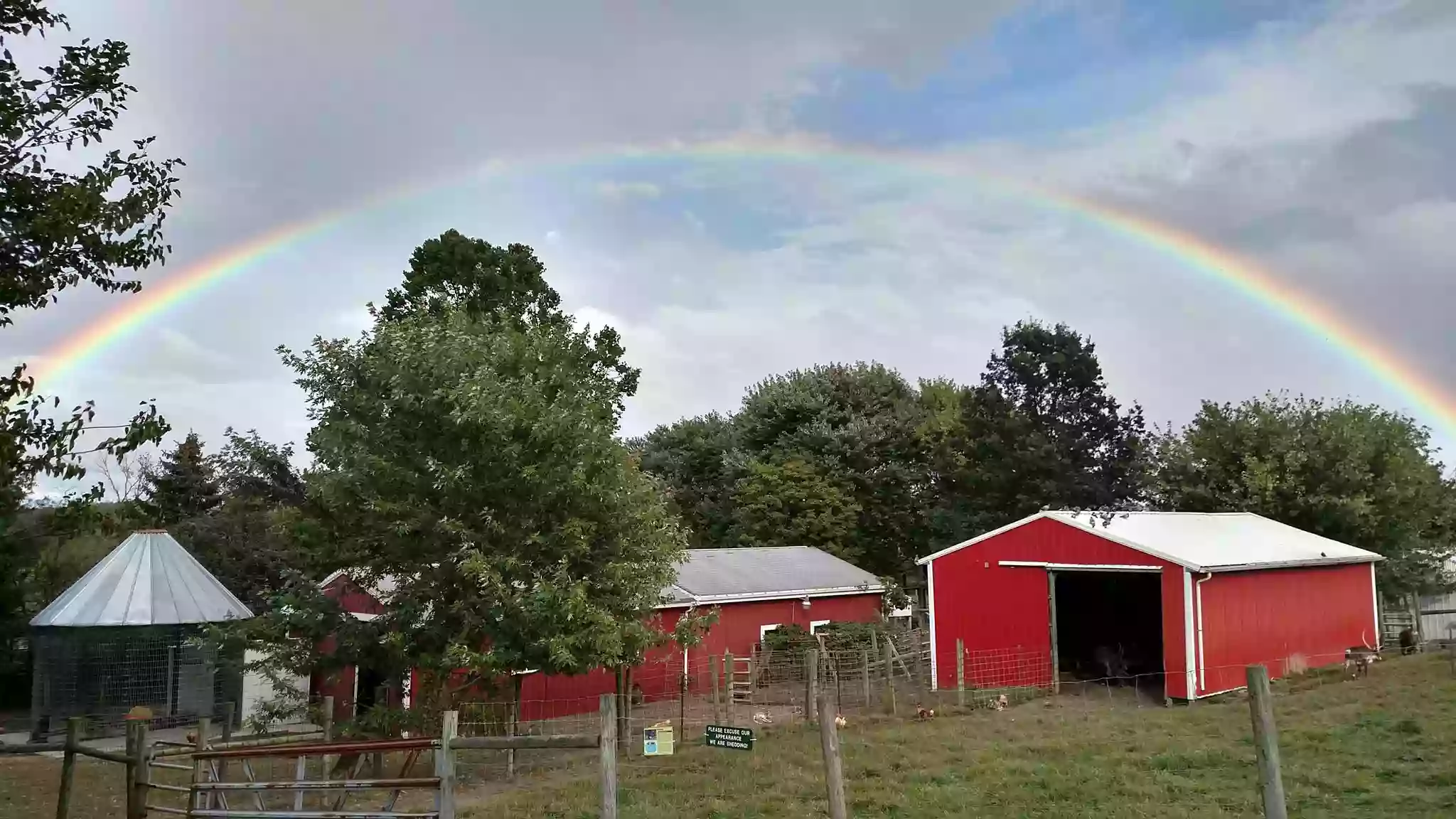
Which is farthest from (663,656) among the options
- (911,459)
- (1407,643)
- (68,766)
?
(911,459)

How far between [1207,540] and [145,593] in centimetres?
2311

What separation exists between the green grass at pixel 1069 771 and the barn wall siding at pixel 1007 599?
4758 mm

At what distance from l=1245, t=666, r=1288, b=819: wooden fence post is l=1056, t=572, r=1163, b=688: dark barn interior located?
18879mm

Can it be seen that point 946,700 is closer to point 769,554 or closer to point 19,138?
point 769,554

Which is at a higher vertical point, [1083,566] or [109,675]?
[1083,566]

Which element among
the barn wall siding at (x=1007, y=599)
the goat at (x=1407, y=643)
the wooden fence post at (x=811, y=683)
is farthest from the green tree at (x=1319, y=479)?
the wooden fence post at (x=811, y=683)

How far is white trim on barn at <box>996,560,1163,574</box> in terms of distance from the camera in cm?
2020

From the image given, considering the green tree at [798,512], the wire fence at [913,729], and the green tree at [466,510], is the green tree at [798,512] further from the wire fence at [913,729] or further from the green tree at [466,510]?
the green tree at [466,510]

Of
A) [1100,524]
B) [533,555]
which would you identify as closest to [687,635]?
[533,555]

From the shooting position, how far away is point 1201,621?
64.1 ft

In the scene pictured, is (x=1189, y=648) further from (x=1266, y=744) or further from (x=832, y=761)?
(x=832, y=761)

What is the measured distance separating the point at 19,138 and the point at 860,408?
40.4 meters

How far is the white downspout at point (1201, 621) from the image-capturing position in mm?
19250

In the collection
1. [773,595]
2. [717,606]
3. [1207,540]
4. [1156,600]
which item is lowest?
[717,606]
